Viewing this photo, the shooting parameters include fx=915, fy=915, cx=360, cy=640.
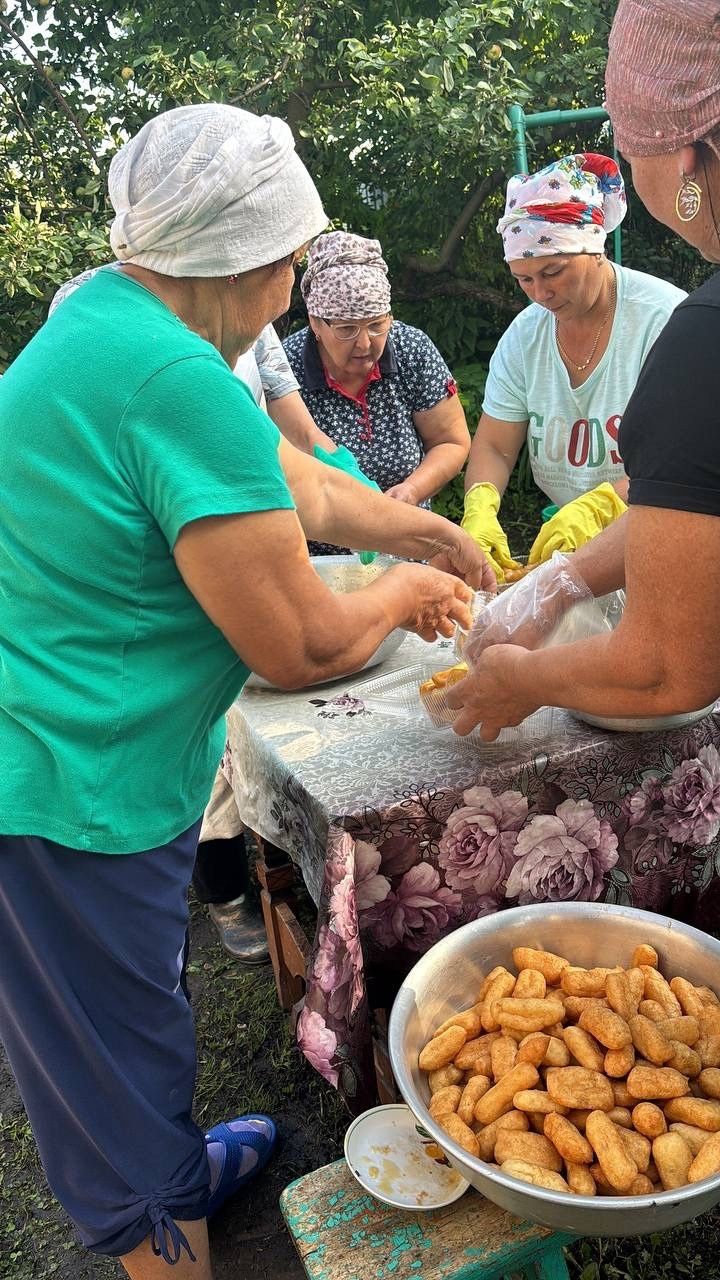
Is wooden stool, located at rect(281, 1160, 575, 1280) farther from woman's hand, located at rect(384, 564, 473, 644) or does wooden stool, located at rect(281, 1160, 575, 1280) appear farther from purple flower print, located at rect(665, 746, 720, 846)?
woman's hand, located at rect(384, 564, 473, 644)

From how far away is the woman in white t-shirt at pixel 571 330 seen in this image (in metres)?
2.54

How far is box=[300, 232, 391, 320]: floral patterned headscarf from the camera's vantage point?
3.09 metres

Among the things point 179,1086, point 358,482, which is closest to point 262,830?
point 179,1086

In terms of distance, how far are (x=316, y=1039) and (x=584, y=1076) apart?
48cm

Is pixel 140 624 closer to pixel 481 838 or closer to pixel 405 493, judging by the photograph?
pixel 481 838

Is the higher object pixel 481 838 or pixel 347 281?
pixel 347 281

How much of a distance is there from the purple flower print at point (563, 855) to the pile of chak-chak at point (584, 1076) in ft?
0.72

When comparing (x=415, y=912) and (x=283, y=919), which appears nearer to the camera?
(x=415, y=912)

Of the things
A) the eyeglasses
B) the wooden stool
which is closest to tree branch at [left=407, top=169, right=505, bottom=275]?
the eyeglasses

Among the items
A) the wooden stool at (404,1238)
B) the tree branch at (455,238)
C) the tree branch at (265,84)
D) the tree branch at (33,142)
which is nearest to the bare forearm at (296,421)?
the wooden stool at (404,1238)

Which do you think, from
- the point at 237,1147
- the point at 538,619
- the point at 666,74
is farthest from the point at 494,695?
the point at 237,1147

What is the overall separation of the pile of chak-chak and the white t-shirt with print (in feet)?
5.42

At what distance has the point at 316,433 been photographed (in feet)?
10.3

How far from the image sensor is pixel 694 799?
177cm
